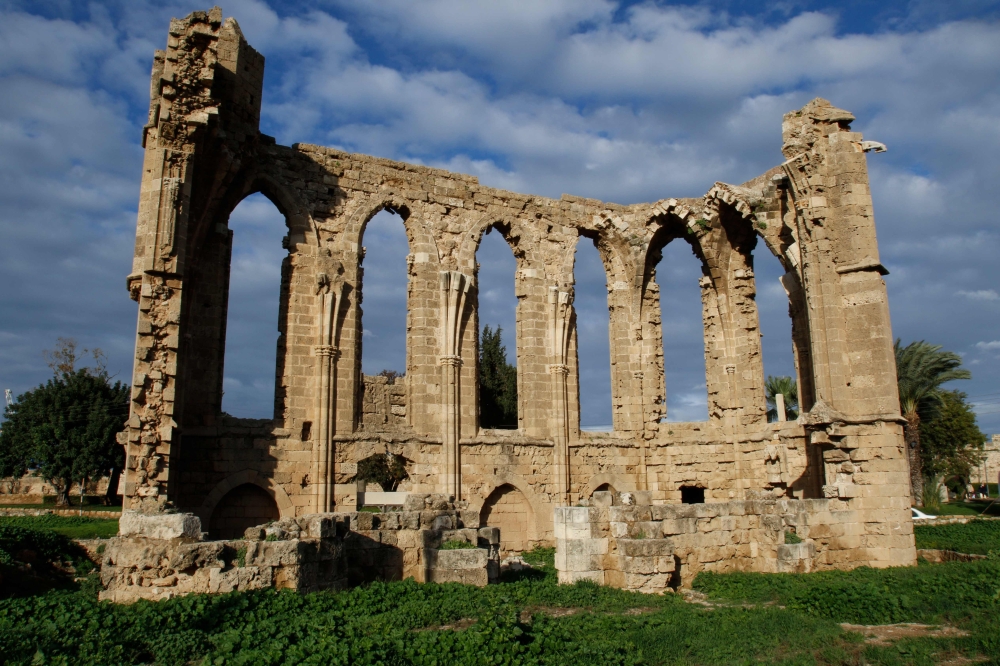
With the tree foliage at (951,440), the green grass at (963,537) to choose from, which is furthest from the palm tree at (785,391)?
the green grass at (963,537)

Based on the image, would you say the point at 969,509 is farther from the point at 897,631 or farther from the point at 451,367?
the point at 897,631

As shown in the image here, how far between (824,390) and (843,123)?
5.23 meters

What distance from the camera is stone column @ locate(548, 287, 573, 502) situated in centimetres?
1805

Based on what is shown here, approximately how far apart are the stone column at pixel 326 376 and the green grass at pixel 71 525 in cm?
415

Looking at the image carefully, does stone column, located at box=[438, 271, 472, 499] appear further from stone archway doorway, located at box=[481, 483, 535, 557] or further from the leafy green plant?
the leafy green plant

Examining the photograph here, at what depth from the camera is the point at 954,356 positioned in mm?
27656

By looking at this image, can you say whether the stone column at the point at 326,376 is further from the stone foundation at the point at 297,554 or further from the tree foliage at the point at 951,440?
the tree foliage at the point at 951,440

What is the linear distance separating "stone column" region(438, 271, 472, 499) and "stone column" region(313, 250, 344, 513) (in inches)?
93.9

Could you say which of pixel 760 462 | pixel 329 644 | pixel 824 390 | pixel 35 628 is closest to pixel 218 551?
pixel 35 628

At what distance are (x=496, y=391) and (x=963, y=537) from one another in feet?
55.6

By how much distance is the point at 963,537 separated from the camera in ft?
Result: 52.5

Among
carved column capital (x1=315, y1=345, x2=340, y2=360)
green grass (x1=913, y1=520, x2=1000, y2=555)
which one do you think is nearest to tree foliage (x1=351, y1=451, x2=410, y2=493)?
carved column capital (x1=315, y1=345, x2=340, y2=360)

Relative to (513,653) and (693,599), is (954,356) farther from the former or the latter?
(513,653)

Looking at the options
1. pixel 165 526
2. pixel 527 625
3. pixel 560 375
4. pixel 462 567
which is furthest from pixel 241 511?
pixel 527 625
